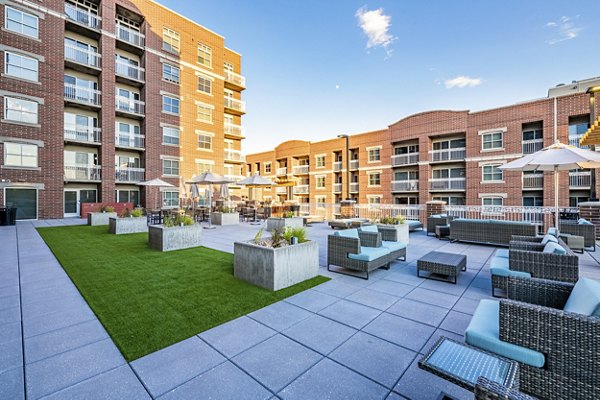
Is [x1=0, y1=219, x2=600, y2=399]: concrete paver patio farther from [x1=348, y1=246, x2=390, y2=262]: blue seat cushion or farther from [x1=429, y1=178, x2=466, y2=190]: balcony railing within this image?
[x1=429, y1=178, x2=466, y2=190]: balcony railing

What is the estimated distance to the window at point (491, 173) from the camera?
20.5 m

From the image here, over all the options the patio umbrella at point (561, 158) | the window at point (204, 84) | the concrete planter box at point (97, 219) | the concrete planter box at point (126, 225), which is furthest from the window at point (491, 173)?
the concrete planter box at point (97, 219)

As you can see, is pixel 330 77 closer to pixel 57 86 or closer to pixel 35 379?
pixel 57 86

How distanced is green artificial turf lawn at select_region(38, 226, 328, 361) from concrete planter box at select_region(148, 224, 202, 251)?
1.04 feet

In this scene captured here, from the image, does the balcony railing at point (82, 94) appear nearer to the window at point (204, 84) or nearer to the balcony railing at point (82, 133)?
the balcony railing at point (82, 133)

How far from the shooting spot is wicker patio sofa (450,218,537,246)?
779 centimetres

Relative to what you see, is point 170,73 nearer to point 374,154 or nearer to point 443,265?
point 374,154

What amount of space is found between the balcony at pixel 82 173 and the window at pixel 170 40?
11.2 m

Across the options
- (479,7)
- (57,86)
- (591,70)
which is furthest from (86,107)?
(591,70)

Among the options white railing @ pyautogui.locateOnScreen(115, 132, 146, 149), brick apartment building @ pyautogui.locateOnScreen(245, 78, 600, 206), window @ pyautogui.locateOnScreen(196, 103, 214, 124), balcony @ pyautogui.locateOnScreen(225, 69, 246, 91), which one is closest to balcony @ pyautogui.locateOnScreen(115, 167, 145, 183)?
white railing @ pyautogui.locateOnScreen(115, 132, 146, 149)

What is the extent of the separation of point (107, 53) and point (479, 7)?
22.5m

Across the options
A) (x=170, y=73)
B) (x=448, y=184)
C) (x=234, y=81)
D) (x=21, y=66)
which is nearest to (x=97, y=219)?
(x=21, y=66)

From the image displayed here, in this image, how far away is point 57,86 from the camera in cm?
1647

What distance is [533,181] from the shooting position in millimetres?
19297
